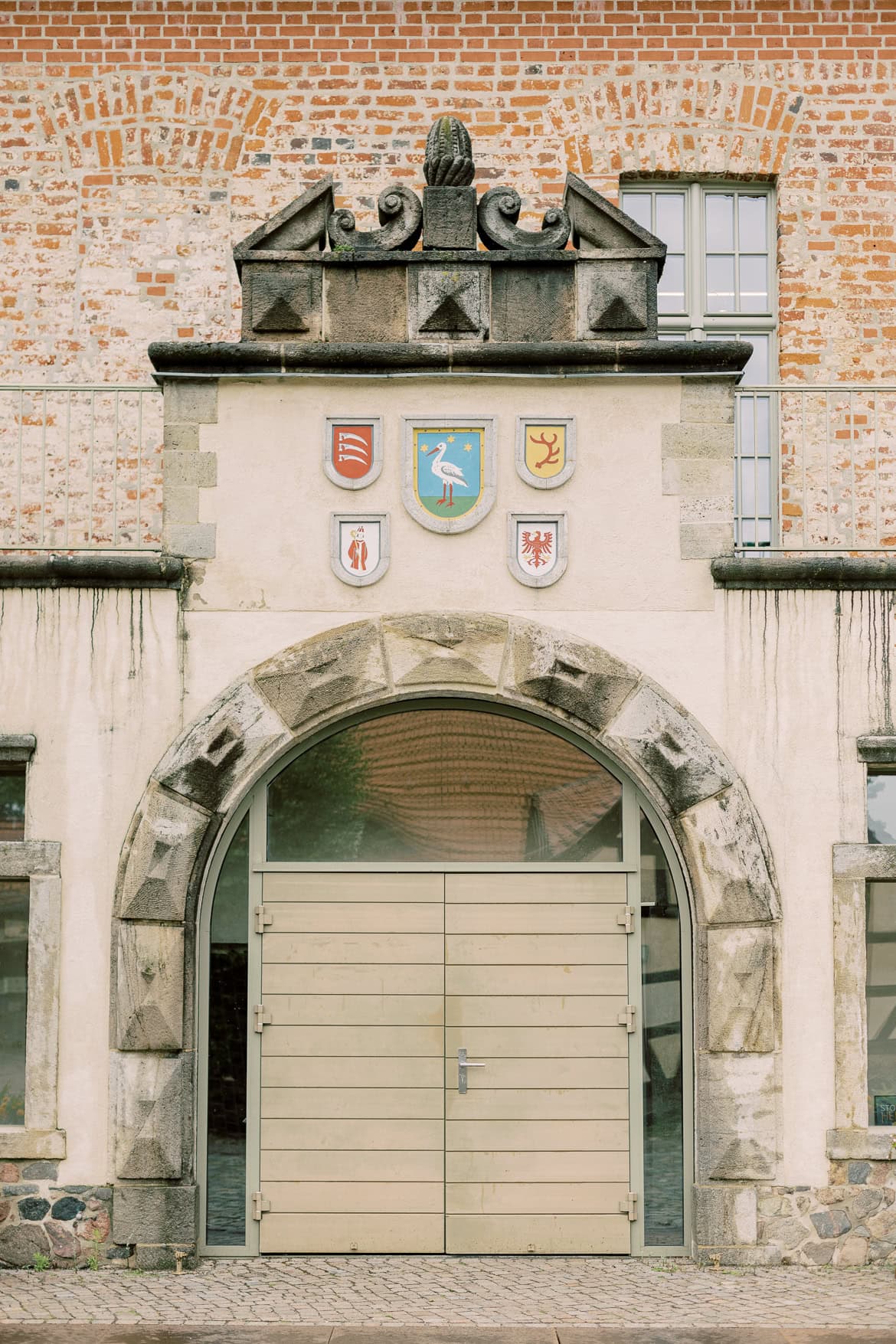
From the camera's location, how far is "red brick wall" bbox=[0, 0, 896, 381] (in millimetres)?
10367

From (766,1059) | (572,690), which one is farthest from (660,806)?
(766,1059)

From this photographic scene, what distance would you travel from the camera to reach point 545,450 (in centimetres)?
780

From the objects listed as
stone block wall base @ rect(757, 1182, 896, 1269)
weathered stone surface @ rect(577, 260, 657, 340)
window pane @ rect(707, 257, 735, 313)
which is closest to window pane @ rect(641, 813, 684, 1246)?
stone block wall base @ rect(757, 1182, 896, 1269)

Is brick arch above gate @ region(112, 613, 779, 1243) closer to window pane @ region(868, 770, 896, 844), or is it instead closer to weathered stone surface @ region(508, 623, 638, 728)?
weathered stone surface @ region(508, 623, 638, 728)

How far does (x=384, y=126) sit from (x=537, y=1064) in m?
6.38

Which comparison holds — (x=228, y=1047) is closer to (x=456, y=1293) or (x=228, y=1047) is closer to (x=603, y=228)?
(x=456, y=1293)

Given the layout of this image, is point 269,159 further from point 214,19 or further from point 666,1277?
point 666,1277

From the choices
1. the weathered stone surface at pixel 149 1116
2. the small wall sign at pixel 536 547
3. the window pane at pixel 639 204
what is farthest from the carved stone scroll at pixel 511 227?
the weathered stone surface at pixel 149 1116

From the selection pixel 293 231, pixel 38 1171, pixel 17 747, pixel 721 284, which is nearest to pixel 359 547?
pixel 293 231

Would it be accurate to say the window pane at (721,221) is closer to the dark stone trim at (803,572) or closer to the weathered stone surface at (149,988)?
the dark stone trim at (803,572)

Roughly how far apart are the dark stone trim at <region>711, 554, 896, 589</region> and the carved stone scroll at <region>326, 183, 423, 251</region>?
2314 mm

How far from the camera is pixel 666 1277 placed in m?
7.25

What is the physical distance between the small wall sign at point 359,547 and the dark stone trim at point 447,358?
759mm

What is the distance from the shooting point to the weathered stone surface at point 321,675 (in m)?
7.66
